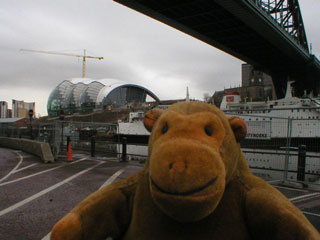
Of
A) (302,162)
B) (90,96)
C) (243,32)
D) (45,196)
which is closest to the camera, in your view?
(45,196)

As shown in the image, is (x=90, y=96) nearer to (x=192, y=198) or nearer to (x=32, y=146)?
(x=32, y=146)

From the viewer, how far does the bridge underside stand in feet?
65.7

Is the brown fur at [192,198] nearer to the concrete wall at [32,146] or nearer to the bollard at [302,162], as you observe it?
the bollard at [302,162]

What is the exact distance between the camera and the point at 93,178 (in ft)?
23.4

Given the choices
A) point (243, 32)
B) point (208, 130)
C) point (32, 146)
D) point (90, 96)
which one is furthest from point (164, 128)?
point (90, 96)

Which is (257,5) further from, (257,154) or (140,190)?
(140,190)

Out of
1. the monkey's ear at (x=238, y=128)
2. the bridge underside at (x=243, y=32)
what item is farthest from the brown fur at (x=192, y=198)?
the bridge underside at (x=243, y=32)

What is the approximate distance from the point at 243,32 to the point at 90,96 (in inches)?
2405

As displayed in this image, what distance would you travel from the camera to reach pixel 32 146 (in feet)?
42.8

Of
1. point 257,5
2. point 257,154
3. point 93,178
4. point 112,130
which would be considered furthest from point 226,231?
point 257,5

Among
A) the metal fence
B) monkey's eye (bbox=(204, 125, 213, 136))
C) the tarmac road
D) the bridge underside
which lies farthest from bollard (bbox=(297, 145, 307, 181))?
the bridge underside

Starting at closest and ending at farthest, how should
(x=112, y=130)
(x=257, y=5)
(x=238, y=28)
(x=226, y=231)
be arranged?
(x=226, y=231)
(x=112, y=130)
(x=257, y=5)
(x=238, y=28)

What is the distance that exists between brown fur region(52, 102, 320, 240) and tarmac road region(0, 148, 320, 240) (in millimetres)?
1954

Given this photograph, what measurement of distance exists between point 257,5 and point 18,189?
804 inches
